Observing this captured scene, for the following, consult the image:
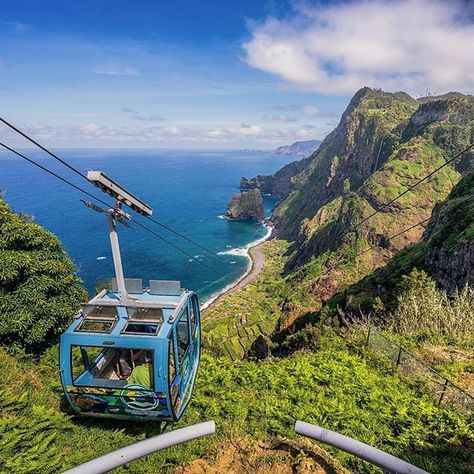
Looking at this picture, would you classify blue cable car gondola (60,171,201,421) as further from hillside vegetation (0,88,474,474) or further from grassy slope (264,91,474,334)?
grassy slope (264,91,474,334)

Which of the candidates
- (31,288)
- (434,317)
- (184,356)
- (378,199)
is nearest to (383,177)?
(378,199)

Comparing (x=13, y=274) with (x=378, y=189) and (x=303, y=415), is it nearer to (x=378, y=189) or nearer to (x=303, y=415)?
(x=303, y=415)

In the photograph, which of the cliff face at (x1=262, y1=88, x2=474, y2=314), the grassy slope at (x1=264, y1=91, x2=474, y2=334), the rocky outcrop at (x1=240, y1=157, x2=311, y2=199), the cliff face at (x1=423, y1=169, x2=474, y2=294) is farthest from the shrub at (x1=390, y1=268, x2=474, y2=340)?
the rocky outcrop at (x1=240, y1=157, x2=311, y2=199)

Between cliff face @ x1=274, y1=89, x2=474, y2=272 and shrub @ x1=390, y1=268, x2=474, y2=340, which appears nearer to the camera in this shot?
shrub @ x1=390, y1=268, x2=474, y2=340

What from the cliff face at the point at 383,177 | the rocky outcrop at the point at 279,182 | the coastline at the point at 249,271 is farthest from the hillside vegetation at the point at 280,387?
the rocky outcrop at the point at 279,182

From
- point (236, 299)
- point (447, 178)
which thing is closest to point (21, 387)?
point (236, 299)

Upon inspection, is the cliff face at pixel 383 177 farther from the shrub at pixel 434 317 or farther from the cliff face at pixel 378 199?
the shrub at pixel 434 317

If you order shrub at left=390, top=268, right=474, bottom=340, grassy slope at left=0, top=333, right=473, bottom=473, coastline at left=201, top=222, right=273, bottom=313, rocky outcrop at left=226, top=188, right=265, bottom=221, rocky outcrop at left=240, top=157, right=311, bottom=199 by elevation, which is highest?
rocky outcrop at left=240, top=157, right=311, bottom=199
